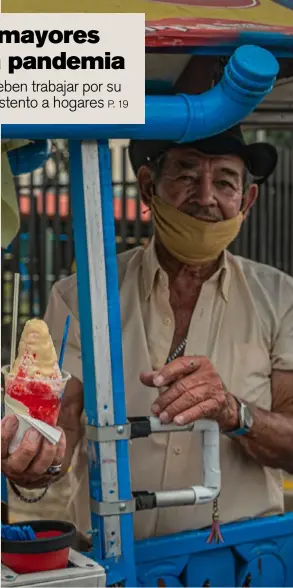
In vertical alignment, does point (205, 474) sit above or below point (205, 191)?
below

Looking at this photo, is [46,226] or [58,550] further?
[46,226]

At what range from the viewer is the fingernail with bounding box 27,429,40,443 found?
5.81ft

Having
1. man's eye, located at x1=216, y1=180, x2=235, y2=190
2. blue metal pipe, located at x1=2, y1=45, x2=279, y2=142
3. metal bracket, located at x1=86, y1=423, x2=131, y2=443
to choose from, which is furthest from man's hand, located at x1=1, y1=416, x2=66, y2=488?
man's eye, located at x1=216, y1=180, x2=235, y2=190

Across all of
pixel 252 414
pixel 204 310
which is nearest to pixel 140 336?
pixel 204 310

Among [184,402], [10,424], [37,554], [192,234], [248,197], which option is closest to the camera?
[10,424]

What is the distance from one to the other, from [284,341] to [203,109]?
3.05 feet

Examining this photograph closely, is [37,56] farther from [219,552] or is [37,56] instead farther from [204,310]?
[219,552]

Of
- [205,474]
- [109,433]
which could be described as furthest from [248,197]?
[109,433]

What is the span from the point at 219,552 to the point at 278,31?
1320mm

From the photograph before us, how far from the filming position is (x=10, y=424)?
69.6 inches

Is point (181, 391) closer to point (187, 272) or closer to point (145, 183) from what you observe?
point (187, 272)

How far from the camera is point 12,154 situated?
9.73ft

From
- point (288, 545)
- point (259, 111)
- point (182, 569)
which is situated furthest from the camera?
point (259, 111)

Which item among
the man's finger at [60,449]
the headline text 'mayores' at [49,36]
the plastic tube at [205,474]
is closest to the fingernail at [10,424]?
the man's finger at [60,449]
